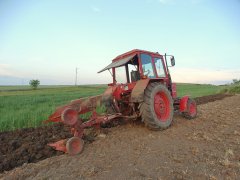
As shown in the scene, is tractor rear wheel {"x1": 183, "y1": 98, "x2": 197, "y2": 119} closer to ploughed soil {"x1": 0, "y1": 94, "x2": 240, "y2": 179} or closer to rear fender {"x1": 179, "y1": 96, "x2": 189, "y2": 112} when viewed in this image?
rear fender {"x1": 179, "y1": 96, "x2": 189, "y2": 112}

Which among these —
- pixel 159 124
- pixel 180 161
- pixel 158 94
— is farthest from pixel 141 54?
pixel 180 161

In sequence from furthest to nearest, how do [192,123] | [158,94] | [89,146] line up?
[192,123] → [158,94] → [89,146]

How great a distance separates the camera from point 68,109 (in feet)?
12.7

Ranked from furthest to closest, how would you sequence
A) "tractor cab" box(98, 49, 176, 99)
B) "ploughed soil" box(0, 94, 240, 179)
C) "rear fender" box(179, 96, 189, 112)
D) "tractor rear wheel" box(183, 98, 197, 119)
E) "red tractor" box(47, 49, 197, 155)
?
"tractor rear wheel" box(183, 98, 197, 119), "rear fender" box(179, 96, 189, 112), "tractor cab" box(98, 49, 176, 99), "red tractor" box(47, 49, 197, 155), "ploughed soil" box(0, 94, 240, 179)

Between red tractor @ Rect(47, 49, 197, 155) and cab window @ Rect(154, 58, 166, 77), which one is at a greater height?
cab window @ Rect(154, 58, 166, 77)

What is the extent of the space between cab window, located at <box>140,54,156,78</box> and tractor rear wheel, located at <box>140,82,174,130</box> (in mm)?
525

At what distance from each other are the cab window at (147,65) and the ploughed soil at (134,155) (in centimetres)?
168

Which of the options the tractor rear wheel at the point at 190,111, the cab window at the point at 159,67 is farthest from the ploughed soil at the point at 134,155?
the cab window at the point at 159,67

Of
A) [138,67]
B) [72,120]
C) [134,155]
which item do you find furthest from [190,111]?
[72,120]

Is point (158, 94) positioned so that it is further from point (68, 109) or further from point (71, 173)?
point (71, 173)

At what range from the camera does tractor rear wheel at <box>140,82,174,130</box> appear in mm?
4961

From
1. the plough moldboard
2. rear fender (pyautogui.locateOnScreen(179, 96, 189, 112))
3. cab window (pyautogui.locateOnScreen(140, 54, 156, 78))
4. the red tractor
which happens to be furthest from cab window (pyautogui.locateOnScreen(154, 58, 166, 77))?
the plough moldboard

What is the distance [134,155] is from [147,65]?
310cm

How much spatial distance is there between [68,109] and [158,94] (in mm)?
2875
